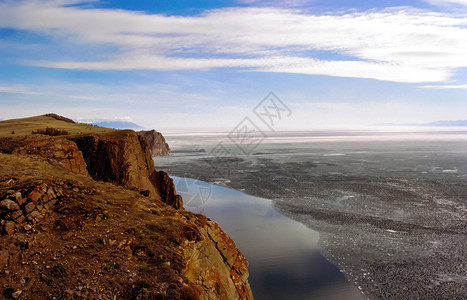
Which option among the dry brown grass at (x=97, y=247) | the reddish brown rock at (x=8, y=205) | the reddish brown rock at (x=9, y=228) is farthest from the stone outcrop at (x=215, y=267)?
the reddish brown rock at (x=8, y=205)

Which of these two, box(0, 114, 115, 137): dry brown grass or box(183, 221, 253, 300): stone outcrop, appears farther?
box(0, 114, 115, 137): dry brown grass

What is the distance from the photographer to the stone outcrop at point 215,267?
10.6 metres

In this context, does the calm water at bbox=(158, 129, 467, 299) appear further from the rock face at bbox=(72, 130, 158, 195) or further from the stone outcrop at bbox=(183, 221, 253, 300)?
the rock face at bbox=(72, 130, 158, 195)

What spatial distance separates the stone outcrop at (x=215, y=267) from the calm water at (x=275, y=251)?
7.64m

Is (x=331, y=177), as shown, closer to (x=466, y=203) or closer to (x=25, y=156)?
(x=466, y=203)

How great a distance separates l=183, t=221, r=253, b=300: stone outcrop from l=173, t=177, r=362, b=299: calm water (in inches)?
301

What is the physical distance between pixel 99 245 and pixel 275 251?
1820 cm

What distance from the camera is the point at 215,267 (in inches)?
454

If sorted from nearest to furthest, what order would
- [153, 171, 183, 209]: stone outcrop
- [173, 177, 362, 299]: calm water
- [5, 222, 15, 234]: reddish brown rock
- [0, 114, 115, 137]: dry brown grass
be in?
[5, 222, 15, 234]: reddish brown rock < [173, 177, 362, 299]: calm water < [0, 114, 115, 137]: dry brown grass < [153, 171, 183, 209]: stone outcrop

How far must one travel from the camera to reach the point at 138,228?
1143 centimetres

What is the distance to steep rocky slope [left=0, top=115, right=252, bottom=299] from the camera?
8992 mm

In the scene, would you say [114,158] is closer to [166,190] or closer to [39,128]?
[166,190]

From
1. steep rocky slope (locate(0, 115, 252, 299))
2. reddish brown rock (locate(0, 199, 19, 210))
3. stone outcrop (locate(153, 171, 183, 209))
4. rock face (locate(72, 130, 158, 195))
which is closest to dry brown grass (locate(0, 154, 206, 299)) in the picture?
steep rocky slope (locate(0, 115, 252, 299))

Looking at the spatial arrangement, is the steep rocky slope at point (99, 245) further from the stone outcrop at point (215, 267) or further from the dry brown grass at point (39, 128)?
Answer: the dry brown grass at point (39, 128)
